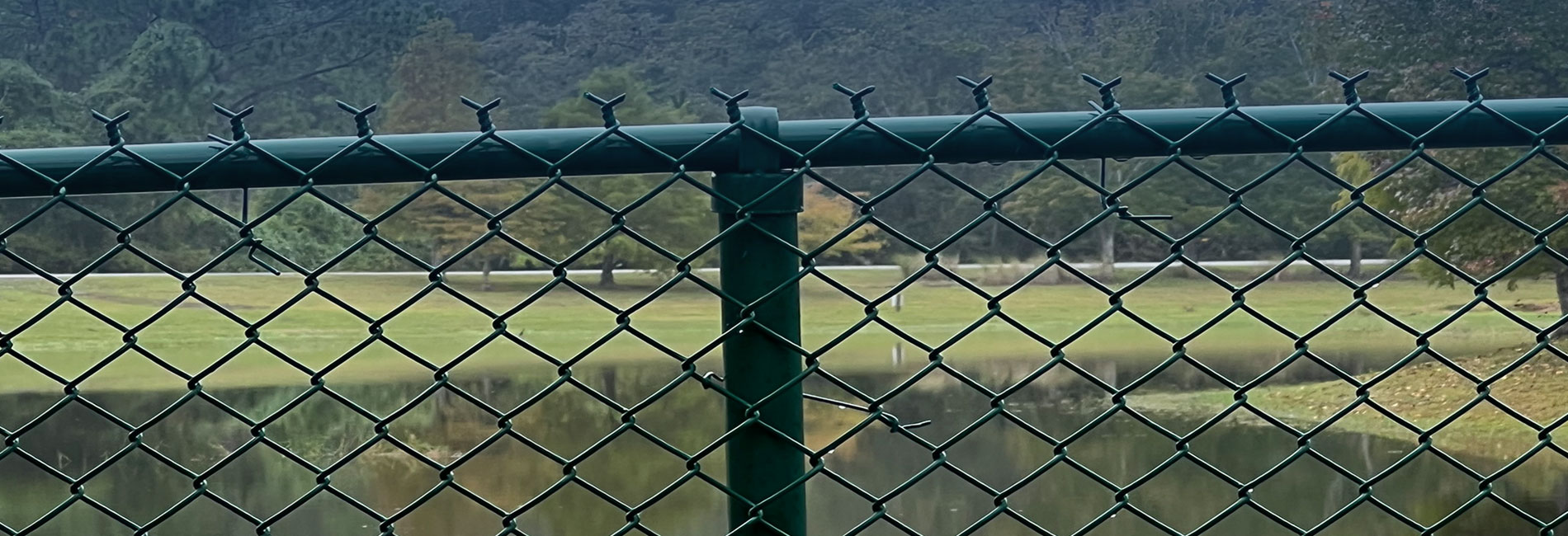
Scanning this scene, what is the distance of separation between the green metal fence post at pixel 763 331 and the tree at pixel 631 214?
15.1 metres

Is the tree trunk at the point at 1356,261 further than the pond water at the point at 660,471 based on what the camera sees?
Yes

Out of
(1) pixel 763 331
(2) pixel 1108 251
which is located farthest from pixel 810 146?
(2) pixel 1108 251

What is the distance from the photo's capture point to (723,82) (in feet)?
105

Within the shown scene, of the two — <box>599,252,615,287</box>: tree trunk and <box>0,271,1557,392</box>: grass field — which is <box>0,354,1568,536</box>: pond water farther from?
<box>599,252,615,287</box>: tree trunk

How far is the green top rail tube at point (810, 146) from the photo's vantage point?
4.88ft

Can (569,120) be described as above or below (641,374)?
above

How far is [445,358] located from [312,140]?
1718 centimetres

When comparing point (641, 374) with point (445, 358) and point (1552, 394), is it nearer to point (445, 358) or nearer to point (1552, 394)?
point (445, 358)

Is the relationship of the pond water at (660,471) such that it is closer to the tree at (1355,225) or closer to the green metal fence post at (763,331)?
the tree at (1355,225)

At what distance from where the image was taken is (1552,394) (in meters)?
12.6

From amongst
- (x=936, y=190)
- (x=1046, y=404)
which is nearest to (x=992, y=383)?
(x=1046, y=404)

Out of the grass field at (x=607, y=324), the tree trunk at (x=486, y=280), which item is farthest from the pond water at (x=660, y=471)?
the tree trunk at (x=486, y=280)

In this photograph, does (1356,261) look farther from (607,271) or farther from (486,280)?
(486,280)

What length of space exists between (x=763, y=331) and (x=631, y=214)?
17981 mm
